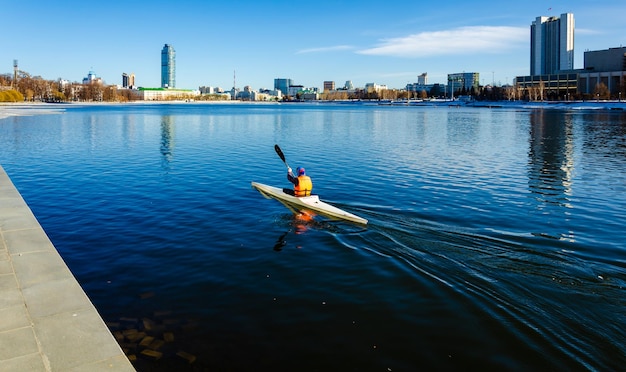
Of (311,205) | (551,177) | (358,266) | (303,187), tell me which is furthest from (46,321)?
(551,177)

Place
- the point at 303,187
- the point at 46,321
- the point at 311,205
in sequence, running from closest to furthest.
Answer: the point at 46,321 → the point at 311,205 → the point at 303,187

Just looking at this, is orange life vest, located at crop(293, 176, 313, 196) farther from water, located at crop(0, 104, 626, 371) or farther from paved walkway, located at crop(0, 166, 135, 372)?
paved walkway, located at crop(0, 166, 135, 372)

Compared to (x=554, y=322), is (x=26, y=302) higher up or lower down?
higher up

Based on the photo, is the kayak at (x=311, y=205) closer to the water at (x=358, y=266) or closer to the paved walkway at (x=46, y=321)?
the water at (x=358, y=266)

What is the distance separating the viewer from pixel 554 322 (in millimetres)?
9984

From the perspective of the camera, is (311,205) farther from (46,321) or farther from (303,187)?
(46,321)

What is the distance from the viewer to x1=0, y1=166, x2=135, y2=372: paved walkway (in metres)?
6.92

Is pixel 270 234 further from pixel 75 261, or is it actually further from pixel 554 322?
pixel 554 322

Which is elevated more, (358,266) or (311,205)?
(311,205)

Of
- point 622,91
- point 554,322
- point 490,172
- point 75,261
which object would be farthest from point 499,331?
point 622,91

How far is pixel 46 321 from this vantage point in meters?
8.05

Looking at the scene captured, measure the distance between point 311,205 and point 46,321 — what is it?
1189 cm

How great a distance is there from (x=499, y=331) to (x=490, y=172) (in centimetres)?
2162

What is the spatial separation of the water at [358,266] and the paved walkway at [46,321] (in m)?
1.07
